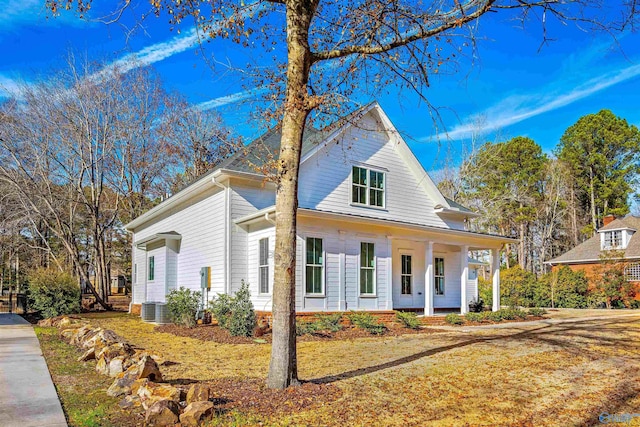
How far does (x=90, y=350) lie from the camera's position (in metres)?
8.06

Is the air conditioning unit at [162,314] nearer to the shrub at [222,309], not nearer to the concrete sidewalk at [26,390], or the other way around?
the shrub at [222,309]

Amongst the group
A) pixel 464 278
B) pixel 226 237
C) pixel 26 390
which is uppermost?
pixel 226 237

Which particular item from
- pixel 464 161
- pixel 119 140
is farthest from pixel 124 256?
pixel 464 161

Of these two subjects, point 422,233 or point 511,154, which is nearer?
point 422,233

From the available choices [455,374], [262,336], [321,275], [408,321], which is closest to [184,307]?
[262,336]

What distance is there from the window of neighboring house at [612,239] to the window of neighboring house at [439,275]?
16672mm

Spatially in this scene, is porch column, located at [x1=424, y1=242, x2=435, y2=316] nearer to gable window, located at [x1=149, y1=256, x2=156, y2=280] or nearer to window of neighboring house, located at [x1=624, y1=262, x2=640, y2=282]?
gable window, located at [x1=149, y1=256, x2=156, y2=280]

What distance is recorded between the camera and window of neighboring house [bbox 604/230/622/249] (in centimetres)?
2992

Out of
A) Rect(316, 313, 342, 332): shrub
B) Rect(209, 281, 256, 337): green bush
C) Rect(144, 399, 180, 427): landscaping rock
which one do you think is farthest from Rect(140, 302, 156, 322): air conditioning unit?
Rect(144, 399, 180, 427): landscaping rock

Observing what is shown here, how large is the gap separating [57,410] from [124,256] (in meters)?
40.5

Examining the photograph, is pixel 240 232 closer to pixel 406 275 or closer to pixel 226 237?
pixel 226 237

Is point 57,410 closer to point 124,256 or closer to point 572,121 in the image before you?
point 124,256

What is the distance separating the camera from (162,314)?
48.4ft

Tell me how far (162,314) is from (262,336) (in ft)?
15.5
